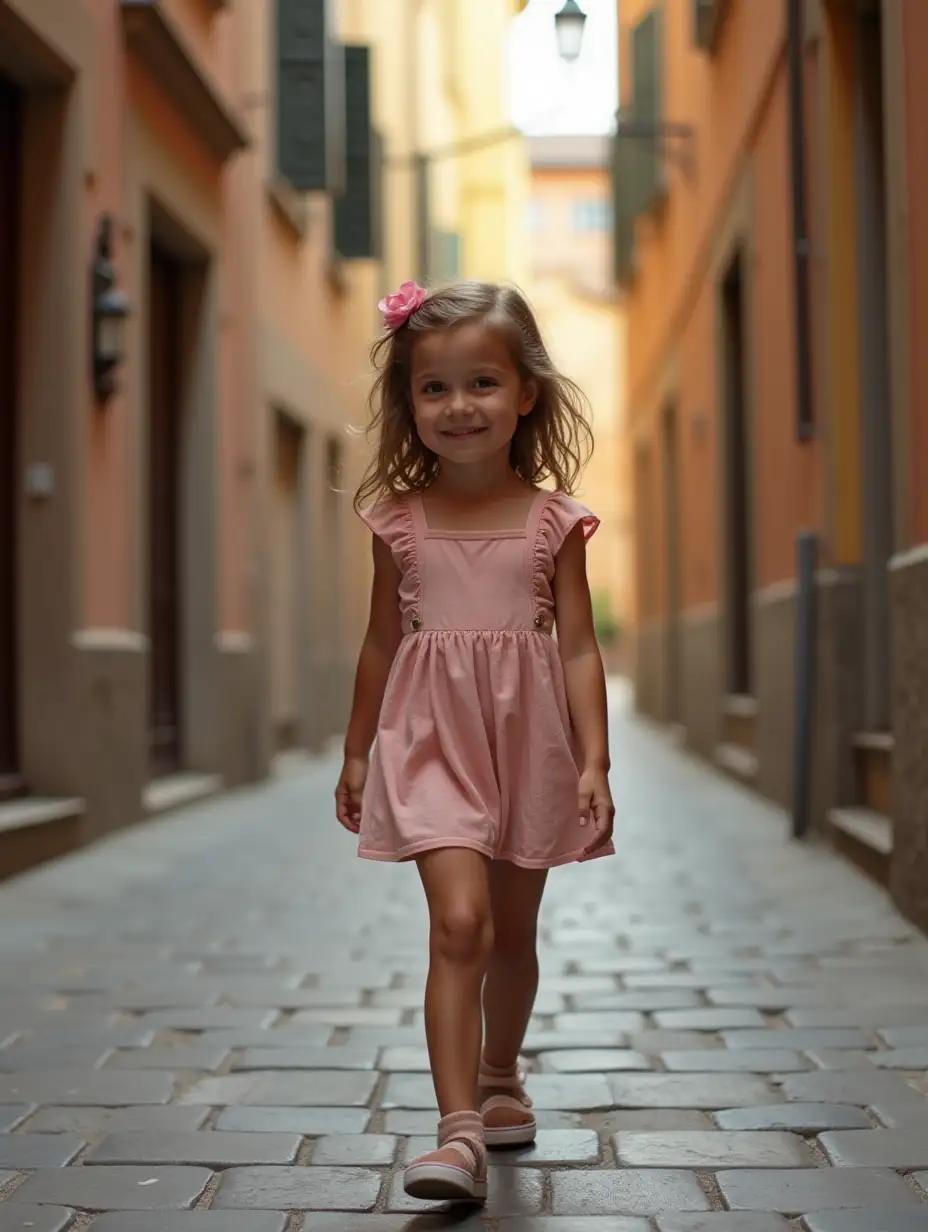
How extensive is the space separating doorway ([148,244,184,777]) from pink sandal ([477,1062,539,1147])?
6.85 metres

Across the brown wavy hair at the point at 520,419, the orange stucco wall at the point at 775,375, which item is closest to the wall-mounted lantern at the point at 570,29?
the orange stucco wall at the point at 775,375

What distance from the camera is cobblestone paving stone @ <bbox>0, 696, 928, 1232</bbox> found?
2736mm

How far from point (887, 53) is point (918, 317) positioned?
1.07 m

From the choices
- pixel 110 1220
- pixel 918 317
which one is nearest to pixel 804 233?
pixel 918 317

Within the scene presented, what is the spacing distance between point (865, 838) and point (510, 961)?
3.28 meters

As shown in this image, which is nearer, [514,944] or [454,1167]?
[454,1167]

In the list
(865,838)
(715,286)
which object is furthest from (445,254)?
(865,838)

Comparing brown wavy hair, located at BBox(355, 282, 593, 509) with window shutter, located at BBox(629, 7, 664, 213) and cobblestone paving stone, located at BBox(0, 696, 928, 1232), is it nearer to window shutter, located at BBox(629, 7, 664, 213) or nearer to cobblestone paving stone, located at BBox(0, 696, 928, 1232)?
cobblestone paving stone, located at BBox(0, 696, 928, 1232)

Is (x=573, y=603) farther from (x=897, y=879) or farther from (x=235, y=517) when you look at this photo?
(x=235, y=517)

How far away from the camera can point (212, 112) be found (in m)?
9.92

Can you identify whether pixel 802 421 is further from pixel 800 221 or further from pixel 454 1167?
pixel 454 1167

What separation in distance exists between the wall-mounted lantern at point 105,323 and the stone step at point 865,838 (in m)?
3.63

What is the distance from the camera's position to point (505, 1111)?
3.05 m

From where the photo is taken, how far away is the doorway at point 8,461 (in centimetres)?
715
